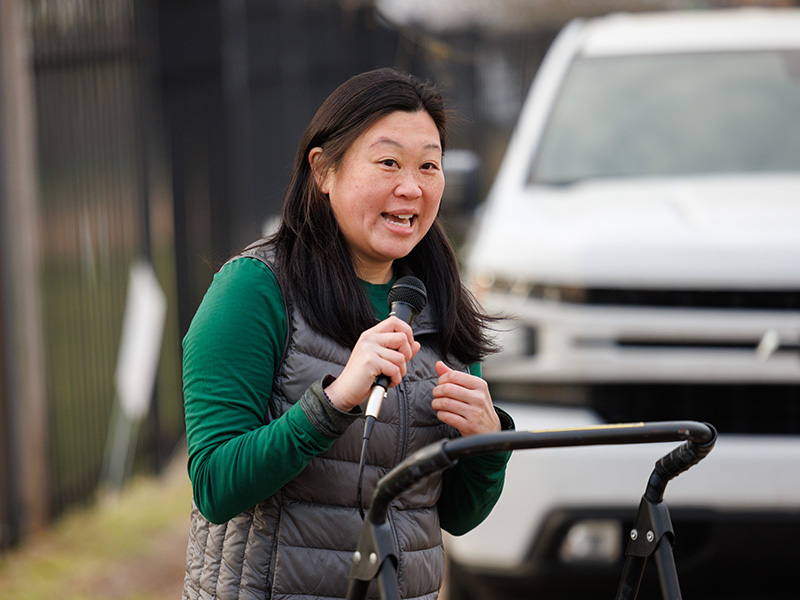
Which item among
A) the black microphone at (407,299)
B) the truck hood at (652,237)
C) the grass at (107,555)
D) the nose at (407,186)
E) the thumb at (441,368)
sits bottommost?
the grass at (107,555)

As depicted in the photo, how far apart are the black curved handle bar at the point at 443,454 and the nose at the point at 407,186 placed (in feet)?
1.89

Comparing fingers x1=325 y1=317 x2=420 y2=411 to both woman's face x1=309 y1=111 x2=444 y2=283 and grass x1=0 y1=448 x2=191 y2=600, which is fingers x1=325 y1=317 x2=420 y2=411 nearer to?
woman's face x1=309 y1=111 x2=444 y2=283

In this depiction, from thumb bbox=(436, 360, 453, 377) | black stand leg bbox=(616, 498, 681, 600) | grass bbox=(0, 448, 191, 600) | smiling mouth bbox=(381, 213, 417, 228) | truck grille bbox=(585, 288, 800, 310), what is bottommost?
grass bbox=(0, 448, 191, 600)

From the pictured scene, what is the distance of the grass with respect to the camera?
4734 millimetres

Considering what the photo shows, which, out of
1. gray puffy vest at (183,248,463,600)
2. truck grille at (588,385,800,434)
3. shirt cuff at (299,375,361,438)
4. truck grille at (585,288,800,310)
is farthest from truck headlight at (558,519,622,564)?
shirt cuff at (299,375,361,438)

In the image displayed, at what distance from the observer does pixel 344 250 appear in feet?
6.87

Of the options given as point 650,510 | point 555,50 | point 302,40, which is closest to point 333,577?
point 650,510

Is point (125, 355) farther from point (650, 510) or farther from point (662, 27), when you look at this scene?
point (650, 510)

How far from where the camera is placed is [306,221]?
2092 millimetres

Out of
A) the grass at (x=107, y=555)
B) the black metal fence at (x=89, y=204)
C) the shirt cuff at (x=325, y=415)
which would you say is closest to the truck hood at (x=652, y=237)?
the grass at (x=107, y=555)

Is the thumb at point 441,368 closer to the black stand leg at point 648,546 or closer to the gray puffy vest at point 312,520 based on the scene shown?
the gray puffy vest at point 312,520

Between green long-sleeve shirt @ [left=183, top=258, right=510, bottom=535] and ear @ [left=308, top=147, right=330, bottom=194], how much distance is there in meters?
0.21

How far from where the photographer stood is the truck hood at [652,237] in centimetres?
383

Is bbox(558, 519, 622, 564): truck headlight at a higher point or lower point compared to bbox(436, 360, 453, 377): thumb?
lower
